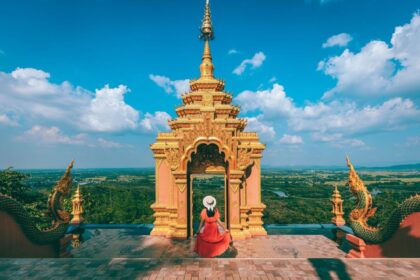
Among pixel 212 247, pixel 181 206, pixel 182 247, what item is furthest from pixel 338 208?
pixel 182 247

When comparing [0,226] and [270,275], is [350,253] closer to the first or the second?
[270,275]

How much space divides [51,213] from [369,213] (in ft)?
46.0

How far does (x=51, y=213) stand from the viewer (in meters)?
11.2

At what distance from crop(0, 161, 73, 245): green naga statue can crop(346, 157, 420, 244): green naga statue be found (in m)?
12.9

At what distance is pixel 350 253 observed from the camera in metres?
11.1

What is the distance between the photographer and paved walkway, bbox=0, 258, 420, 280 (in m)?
7.93

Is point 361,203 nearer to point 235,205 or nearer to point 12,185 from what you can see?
point 235,205

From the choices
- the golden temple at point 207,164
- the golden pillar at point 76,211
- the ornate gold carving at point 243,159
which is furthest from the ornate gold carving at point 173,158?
the golden pillar at point 76,211

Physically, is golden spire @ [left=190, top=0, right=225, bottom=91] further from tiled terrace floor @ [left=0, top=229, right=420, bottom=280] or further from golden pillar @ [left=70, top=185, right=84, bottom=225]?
tiled terrace floor @ [left=0, top=229, right=420, bottom=280]

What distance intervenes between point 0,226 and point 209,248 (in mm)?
8267

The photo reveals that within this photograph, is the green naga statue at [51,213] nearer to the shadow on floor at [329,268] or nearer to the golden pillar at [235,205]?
the golden pillar at [235,205]

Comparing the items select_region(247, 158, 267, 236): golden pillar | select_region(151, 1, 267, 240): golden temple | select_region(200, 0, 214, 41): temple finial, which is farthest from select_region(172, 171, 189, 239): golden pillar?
select_region(200, 0, 214, 41): temple finial

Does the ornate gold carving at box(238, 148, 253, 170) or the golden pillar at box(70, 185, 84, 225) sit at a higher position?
the ornate gold carving at box(238, 148, 253, 170)

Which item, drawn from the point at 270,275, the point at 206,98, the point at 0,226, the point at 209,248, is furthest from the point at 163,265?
the point at 206,98
